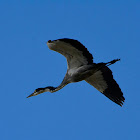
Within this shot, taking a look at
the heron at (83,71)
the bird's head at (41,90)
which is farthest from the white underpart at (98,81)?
the bird's head at (41,90)

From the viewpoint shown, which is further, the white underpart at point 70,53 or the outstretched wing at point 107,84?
the outstretched wing at point 107,84

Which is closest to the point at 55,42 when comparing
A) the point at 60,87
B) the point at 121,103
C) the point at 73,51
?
the point at 73,51

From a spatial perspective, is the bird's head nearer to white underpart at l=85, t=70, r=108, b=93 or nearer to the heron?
the heron

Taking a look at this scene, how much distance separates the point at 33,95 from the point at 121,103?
3812 mm

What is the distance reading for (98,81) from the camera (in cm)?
1716

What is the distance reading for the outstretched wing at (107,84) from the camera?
55.0ft

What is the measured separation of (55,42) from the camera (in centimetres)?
1419

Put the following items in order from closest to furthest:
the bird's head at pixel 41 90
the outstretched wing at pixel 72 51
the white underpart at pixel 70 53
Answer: the outstretched wing at pixel 72 51
the white underpart at pixel 70 53
the bird's head at pixel 41 90

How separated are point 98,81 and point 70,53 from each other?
264 cm

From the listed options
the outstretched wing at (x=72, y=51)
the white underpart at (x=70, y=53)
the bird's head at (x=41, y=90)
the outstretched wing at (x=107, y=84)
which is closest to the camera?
the outstretched wing at (x=72, y=51)

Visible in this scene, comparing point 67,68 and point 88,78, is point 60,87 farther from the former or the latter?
point 88,78

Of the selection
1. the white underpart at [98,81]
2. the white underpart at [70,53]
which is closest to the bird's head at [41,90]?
the white underpart at [70,53]

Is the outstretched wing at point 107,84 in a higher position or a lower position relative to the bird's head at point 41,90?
higher

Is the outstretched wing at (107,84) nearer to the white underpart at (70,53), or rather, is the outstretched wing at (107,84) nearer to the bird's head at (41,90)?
the white underpart at (70,53)
